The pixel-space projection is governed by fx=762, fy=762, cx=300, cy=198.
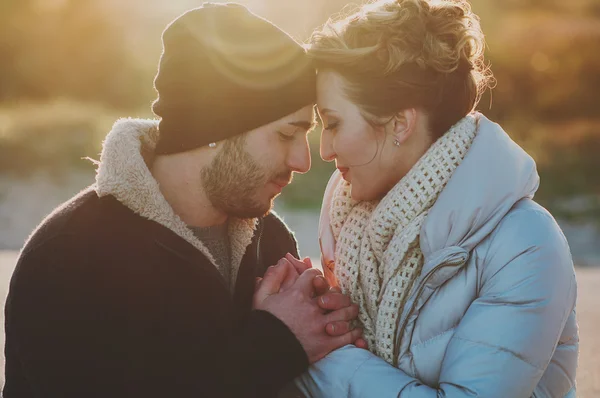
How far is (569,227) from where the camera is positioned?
9.24 meters

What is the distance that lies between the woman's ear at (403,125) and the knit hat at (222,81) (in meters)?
0.37

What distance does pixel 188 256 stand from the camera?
2.67m

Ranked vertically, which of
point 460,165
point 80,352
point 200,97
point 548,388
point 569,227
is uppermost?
point 200,97

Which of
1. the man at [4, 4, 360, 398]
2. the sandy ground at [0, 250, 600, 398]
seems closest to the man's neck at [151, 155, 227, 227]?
the man at [4, 4, 360, 398]

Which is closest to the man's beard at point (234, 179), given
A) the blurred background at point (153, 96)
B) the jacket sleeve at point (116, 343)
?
the jacket sleeve at point (116, 343)

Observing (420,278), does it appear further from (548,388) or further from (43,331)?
(43,331)

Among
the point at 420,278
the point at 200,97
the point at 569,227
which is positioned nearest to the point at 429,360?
the point at 420,278

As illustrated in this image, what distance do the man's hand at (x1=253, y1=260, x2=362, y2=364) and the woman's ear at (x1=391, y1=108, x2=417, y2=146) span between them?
60 centimetres

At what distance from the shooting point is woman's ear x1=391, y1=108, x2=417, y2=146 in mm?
2602

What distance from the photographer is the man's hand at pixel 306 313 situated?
2.64 metres

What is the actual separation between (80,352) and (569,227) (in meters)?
7.85

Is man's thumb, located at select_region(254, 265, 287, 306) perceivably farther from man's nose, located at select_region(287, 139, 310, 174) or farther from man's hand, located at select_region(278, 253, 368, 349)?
man's nose, located at select_region(287, 139, 310, 174)

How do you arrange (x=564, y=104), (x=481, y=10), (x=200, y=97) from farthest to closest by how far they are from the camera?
(x=481, y=10) < (x=564, y=104) < (x=200, y=97)

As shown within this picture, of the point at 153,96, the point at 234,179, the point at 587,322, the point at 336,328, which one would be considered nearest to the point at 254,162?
the point at 234,179
